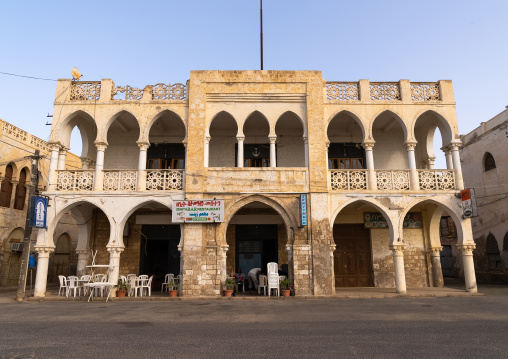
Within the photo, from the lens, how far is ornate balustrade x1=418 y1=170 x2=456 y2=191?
13.8 metres

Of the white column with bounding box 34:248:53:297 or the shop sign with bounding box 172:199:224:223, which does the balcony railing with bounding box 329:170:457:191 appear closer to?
the shop sign with bounding box 172:199:224:223

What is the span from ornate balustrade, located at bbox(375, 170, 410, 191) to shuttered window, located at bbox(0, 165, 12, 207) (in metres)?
18.6

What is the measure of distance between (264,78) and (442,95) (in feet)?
24.2

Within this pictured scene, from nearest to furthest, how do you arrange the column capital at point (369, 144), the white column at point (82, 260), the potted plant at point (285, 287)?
the potted plant at point (285, 287) → the column capital at point (369, 144) → the white column at point (82, 260)

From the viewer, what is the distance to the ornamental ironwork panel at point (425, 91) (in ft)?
47.5

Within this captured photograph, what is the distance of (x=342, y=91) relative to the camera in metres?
14.5

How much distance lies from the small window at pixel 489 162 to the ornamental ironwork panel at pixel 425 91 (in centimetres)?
856

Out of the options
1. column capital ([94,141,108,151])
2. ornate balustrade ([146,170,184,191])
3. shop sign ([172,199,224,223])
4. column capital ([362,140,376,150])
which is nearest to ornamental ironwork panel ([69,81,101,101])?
column capital ([94,141,108,151])

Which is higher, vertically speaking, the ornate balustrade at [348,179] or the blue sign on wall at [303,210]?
the ornate balustrade at [348,179]

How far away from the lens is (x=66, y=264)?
73.9 feet

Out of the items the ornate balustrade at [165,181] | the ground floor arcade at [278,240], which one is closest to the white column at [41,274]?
the ground floor arcade at [278,240]

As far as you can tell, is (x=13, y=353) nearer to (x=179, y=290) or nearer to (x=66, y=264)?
(x=179, y=290)

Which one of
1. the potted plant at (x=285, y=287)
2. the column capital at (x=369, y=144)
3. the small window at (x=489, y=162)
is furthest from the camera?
the small window at (x=489, y=162)

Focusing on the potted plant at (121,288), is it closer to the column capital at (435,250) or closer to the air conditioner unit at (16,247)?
the air conditioner unit at (16,247)
